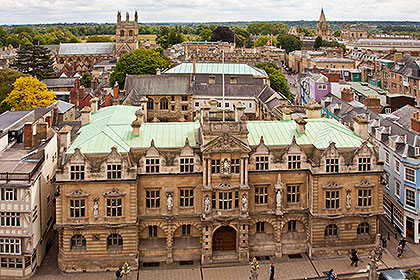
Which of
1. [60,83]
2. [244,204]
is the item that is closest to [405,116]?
[244,204]

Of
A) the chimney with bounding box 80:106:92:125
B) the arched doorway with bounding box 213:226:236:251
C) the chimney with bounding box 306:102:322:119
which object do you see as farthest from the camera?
the chimney with bounding box 306:102:322:119

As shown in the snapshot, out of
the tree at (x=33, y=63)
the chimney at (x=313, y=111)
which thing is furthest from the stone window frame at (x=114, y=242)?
the tree at (x=33, y=63)

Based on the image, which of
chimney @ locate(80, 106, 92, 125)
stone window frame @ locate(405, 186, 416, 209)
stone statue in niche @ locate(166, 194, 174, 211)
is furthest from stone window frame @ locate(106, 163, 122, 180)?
stone window frame @ locate(405, 186, 416, 209)

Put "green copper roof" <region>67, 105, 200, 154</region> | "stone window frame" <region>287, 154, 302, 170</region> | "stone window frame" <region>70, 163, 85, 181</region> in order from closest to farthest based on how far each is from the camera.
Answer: "stone window frame" <region>70, 163, 85, 181</region> < "green copper roof" <region>67, 105, 200, 154</region> < "stone window frame" <region>287, 154, 302, 170</region>

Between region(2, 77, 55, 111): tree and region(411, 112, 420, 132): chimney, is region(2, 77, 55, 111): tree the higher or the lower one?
the higher one

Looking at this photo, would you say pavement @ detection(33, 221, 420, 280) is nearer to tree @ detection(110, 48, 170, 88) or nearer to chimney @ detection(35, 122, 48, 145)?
chimney @ detection(35, 122, 48, 145)

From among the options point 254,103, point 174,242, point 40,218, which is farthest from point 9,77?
point 174,242
